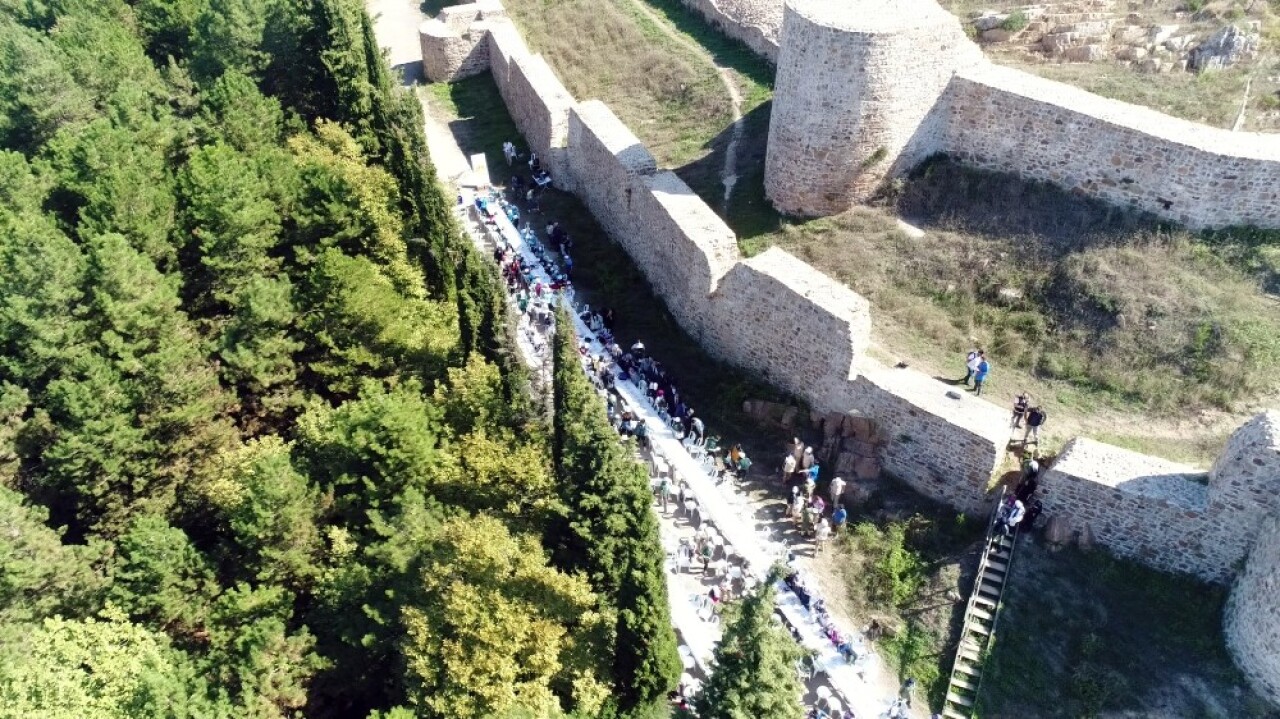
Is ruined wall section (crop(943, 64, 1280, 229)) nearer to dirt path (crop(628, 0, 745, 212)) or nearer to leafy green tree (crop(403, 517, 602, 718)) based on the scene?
dirt path (crop(628, 0, 745, 212))

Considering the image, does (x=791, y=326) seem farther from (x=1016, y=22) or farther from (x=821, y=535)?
(x=1016, y=22)

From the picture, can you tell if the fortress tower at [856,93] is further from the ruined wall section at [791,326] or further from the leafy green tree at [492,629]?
the leafy green tree at [492,629]

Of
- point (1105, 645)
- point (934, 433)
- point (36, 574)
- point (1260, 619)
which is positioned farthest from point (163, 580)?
point (1260, 619)

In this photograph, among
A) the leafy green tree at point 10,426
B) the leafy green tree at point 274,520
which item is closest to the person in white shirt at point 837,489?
the leafy green tree at point 274,520

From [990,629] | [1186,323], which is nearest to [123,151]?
[990,629]

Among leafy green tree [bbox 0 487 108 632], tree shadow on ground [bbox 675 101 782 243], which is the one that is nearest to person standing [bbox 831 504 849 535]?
tree shadow on ground [bbox 675 101 782 243]

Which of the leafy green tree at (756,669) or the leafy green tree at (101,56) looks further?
the leafy green tree at (101,56)

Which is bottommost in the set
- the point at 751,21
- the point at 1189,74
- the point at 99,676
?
the point at 99,676

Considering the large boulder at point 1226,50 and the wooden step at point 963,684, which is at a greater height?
the large boulder at point 1226,50
